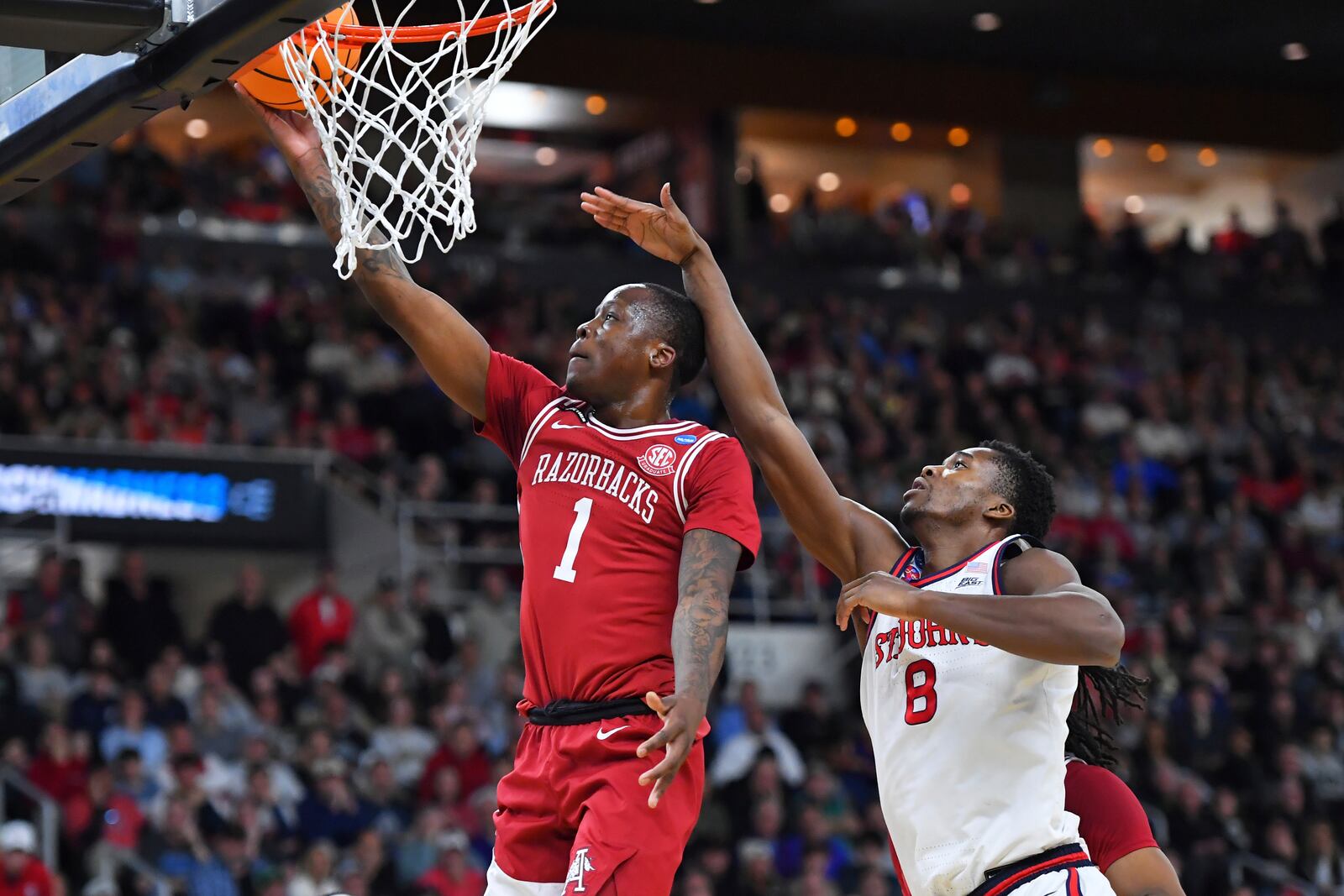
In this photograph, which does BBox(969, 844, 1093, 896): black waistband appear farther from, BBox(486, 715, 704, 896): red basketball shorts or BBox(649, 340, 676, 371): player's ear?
BBox(649, 340, 676, 371): player's ear

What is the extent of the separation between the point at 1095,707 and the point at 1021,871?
0.72 meters

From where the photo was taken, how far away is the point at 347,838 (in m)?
10.6

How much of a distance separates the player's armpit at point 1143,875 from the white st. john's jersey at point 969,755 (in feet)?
2.27

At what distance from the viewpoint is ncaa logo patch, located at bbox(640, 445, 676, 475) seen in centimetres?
411

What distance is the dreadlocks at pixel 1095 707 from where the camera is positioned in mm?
4613

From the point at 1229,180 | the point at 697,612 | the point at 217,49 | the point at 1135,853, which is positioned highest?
the point at 1229,180

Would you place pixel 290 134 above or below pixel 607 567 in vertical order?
above

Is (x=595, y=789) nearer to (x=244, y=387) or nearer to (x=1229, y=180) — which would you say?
(x=244, y=387)

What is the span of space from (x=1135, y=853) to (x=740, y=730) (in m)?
7.88

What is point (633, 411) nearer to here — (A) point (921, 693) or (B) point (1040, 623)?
(A) point (921, 693)

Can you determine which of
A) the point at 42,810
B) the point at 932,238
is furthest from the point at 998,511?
the point at 932,238

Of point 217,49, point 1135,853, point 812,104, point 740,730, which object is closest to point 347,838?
point 740,730

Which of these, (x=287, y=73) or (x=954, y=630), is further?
Answer: (x=287, y=73)

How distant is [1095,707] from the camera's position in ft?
15.5
